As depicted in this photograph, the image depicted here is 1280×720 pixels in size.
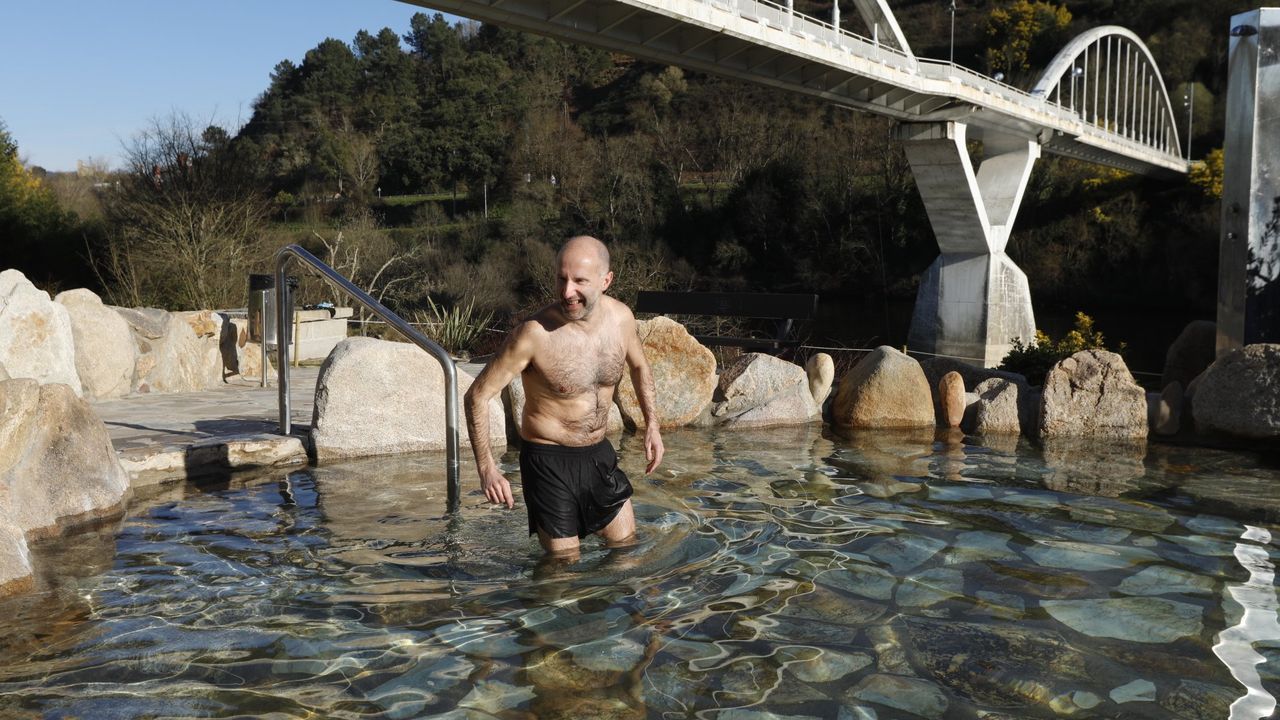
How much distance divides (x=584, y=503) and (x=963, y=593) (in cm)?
171

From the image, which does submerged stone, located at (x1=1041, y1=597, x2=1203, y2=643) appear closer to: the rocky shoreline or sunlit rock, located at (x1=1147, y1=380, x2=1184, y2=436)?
the rocky shoreline

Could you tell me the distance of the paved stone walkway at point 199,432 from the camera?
260 inches

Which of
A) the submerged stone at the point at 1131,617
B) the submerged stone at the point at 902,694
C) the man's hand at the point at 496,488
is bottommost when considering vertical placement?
the submerged stone at the point at 902,694

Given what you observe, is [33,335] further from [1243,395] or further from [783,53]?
[783,53]

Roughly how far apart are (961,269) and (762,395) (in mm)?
20641

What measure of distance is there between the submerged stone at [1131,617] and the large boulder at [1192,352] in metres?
7.65

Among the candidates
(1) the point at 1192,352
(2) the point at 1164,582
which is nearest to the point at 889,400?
(1) the point at 1192,352

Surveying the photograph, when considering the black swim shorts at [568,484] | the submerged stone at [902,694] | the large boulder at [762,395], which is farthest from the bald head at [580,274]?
the large boulder at [762,395]

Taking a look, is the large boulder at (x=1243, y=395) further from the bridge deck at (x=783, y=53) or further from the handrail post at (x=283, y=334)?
the bridge deck at (x=783, y=53)

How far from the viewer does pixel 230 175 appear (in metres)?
17.2

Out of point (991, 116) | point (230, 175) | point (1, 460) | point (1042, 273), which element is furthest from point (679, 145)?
point (1, 460)

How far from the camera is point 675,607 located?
4.34 m

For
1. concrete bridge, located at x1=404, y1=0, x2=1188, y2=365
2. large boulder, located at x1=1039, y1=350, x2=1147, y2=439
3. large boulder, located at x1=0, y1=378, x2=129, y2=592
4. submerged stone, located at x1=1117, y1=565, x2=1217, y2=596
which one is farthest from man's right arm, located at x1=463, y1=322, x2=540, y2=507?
concrete bridge, located at x1=404, y1=0, x2=1188, y2=365

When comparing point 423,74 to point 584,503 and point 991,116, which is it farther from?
point 584,503
